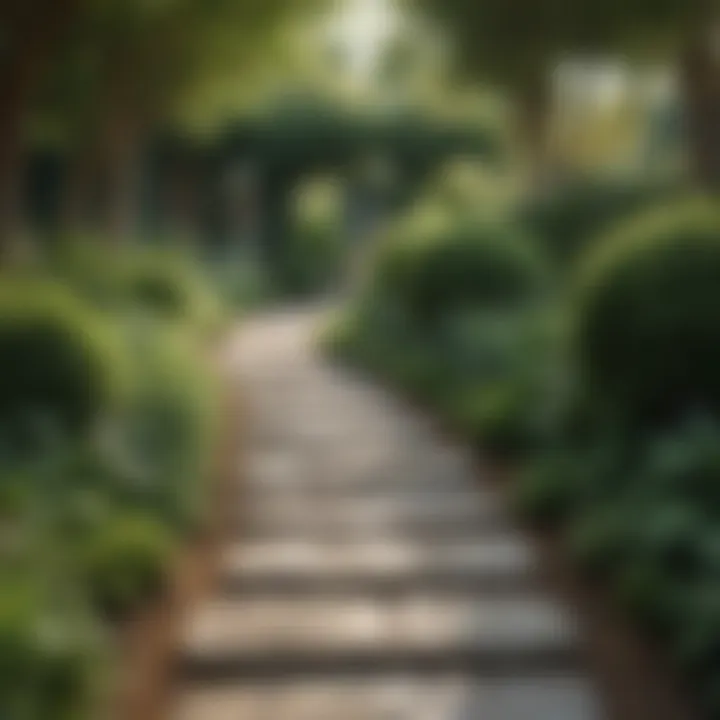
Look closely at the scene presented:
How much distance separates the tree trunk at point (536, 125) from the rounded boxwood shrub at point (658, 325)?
8.30m

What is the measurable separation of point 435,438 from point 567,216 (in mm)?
5821

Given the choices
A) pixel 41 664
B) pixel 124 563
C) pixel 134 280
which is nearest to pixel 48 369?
pixel 124 563

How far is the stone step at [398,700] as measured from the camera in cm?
435

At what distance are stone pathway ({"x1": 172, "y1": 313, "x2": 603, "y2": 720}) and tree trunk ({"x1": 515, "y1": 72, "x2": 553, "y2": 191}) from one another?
7620 mm

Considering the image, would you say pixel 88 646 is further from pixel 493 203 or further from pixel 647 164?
pixel 647 164

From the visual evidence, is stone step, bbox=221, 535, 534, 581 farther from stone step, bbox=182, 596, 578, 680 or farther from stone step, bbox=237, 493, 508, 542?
stone step, bbox=182, 596, 578, 680

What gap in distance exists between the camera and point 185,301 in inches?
556

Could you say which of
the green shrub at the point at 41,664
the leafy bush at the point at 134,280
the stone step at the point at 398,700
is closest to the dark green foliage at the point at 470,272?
the leafy bush at the point at 134,280

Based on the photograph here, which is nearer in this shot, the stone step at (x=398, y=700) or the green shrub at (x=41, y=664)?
the green shrub at (x=41, y=664)

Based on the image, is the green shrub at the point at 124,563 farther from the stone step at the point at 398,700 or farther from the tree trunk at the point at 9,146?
the tree trunk at the point at 9,146

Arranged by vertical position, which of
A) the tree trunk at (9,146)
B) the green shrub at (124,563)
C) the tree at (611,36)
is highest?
the tree at (611,36)

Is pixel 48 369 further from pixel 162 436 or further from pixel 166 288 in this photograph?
Result: pixel 166 288

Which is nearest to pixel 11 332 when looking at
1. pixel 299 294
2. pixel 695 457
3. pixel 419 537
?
pixel 419 537

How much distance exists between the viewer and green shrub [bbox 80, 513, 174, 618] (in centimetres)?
511
